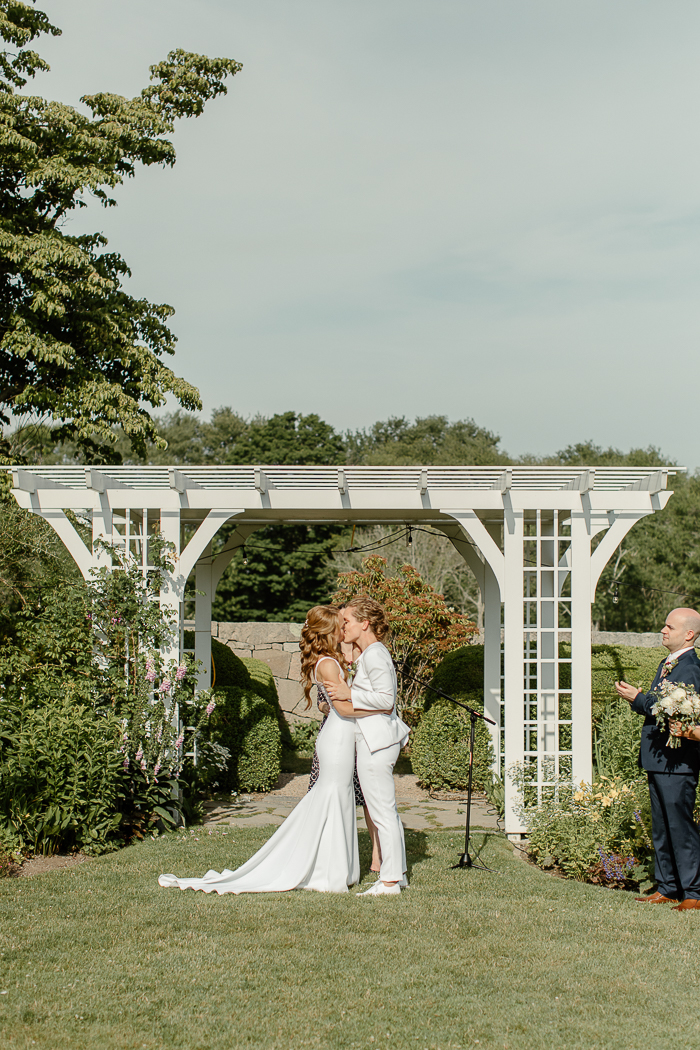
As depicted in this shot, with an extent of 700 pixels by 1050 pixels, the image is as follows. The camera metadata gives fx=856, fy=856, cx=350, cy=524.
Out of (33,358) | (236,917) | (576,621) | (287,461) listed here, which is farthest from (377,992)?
(287,461)

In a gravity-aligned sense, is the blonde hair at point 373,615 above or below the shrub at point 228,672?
above

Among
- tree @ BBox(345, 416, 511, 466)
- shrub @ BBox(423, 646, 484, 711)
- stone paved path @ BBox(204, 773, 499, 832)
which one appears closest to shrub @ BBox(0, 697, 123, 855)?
stone paved path @ BBox(204, 773, 499, 832)

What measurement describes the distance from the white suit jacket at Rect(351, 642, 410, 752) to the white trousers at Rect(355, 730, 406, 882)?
0.07 metres

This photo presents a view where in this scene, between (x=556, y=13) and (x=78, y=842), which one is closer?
(x=78, y=842)

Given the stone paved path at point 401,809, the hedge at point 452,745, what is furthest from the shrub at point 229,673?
the hedge at point 452,745

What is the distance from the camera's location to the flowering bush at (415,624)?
12.2 meters

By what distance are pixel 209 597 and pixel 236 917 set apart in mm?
4643

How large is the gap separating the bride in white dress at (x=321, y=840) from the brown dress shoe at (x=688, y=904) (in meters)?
1.83

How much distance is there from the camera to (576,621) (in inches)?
265

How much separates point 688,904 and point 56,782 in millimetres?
3993

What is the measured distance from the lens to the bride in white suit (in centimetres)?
498

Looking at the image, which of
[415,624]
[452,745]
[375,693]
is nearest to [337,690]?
[375,693]

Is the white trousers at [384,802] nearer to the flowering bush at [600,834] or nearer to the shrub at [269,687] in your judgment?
the flowering bush at [600,834]

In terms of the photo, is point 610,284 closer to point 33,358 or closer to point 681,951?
point 33,358
